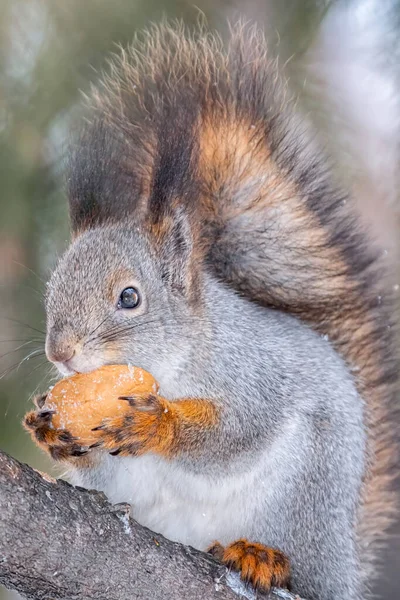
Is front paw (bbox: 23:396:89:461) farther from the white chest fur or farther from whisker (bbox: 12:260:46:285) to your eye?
whisker (bbox: 12:260:46:285)

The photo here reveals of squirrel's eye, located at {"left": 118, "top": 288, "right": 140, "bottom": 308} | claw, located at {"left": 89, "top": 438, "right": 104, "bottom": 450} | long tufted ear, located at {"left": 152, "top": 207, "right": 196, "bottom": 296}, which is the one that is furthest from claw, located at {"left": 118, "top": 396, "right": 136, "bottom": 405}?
long tufted ear, located at {"left": 152, "top": 207, "right": 196, "bottom": 296}

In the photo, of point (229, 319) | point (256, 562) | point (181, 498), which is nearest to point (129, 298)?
point (229, 319)

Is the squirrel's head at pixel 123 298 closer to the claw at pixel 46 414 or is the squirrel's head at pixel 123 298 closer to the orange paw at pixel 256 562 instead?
the claw at pixel 46 414

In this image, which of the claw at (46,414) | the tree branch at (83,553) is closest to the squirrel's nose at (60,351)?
the claw at (46,414)

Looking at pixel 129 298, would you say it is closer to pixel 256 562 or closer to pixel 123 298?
pixel 123 298

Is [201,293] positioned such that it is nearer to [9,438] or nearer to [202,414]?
[202,414]

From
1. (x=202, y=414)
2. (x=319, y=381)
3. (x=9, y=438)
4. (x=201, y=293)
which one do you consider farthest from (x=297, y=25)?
(x=9, y=438)
